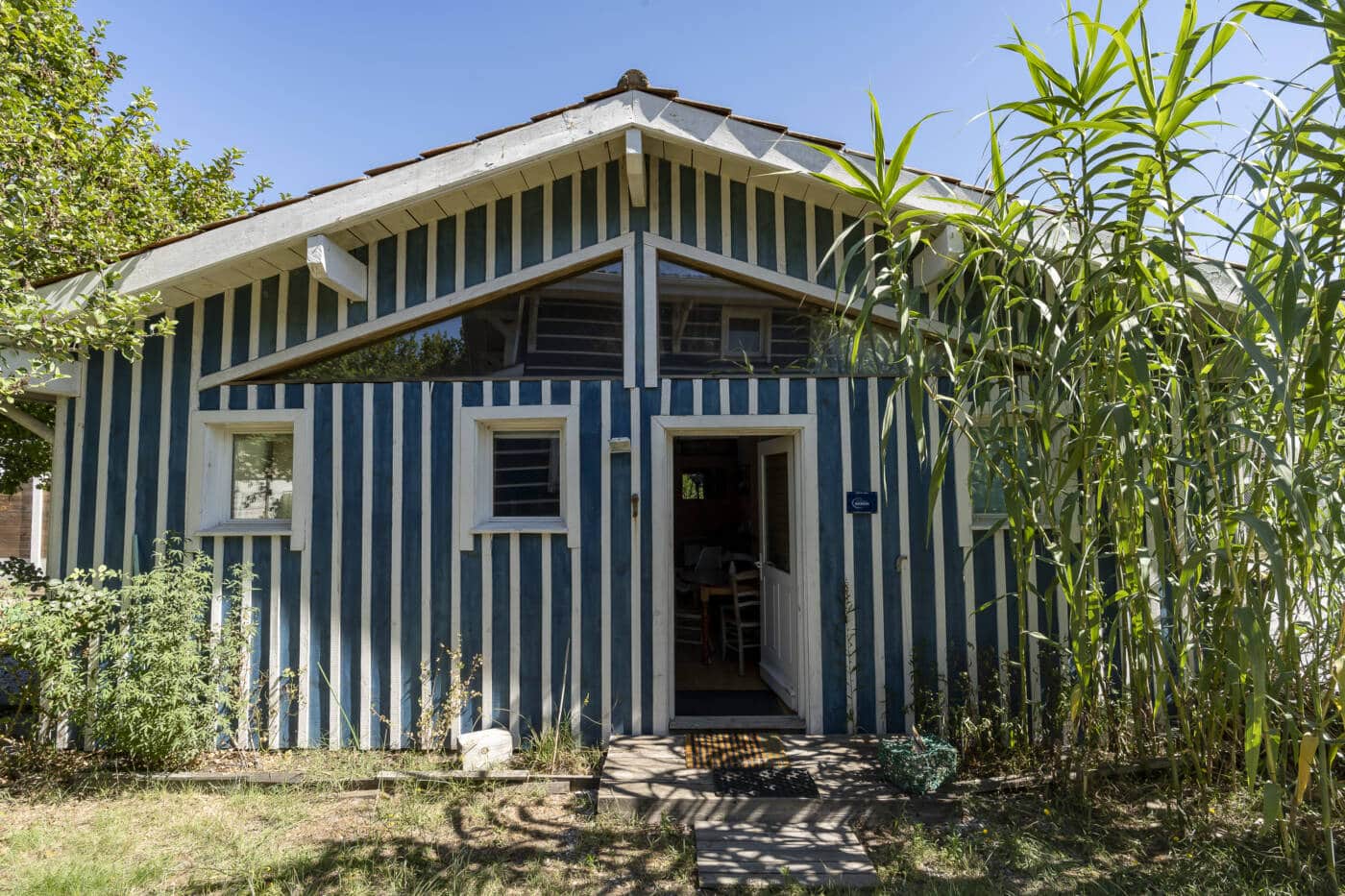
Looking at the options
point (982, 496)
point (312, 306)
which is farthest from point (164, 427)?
point (982, 496)

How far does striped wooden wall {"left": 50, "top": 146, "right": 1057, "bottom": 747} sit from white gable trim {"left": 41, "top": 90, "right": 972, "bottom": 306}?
1.35ft

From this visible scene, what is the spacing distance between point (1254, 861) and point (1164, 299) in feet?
7.46

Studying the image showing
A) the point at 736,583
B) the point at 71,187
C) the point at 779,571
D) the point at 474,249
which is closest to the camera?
the point at 474,249

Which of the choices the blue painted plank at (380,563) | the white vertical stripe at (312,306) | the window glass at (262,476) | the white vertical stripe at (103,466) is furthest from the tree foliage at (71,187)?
the blue painted plank at (380,563)

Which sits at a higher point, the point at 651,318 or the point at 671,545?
the point at 651,318

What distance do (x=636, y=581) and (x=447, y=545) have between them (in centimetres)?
119

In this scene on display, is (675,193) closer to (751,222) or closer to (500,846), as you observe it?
(751,222)

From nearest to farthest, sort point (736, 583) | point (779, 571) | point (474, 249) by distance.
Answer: point (474, 249)
point (779, 571)
point (736, 583)

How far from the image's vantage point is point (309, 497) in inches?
161

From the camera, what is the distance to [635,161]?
3908 millimetres

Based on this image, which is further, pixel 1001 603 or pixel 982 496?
pixel 982 496

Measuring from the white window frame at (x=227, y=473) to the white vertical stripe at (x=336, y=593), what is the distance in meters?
0.15

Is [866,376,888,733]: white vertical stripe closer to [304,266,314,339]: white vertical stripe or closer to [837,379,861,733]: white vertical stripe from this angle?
[837,379,861,733]: white vertical stripe

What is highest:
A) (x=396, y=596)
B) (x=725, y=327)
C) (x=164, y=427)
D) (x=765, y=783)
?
(x=725, y=327)
